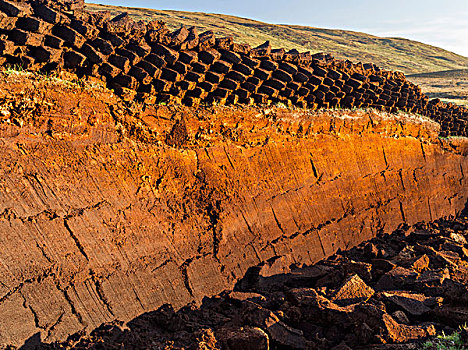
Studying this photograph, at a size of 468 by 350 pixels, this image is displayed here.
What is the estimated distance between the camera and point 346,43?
60.4 meters

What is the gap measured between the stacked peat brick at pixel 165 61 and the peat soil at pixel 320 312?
1.72m

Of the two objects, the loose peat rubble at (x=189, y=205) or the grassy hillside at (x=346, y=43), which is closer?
the loose peat rubble at (x=189, y=205)

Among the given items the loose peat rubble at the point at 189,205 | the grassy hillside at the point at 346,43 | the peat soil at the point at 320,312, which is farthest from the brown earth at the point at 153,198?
the grassy hillside at the point at 346,43

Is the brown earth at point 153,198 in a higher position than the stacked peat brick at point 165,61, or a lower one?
lower

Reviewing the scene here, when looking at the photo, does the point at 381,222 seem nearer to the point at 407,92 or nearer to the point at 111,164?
the point at 407,92

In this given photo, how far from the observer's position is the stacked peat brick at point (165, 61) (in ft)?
10.1

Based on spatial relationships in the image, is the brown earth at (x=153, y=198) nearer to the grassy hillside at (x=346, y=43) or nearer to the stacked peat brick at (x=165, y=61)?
the stacked peat brick at (x=165, y=61)

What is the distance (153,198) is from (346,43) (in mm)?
61849

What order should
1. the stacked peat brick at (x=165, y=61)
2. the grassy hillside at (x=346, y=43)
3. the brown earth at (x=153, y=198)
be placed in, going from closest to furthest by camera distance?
the brown earth at (x=153, y=198), the stacked peat brick at (x=165, y=61), the grassy hillside at (x=346, y=43)

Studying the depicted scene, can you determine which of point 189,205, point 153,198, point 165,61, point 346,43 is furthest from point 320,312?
point 346,43

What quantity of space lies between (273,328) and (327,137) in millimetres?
2485

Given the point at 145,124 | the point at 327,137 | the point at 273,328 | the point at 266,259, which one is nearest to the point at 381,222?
the point at 327,137

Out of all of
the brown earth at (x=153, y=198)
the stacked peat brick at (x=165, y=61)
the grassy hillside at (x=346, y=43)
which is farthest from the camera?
the grassy hillside at (x=346, y=43)

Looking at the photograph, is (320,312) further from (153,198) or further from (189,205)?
(153,198)
